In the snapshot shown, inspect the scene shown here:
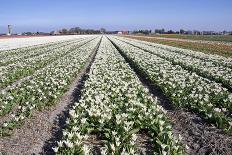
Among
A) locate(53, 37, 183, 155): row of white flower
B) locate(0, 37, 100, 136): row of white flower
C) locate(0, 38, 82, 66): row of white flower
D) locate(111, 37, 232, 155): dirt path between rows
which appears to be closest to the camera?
locate(53, 37, 183, 155): row of white flower

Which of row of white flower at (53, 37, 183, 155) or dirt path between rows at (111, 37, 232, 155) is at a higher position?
row of white flower at (53, 37, 183, 155)

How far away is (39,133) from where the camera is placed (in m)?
9.20

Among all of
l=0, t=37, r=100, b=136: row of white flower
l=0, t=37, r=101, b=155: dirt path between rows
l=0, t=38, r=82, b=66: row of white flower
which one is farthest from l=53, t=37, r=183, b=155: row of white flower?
l=0, t=38, r=82, b=66: row of white flower

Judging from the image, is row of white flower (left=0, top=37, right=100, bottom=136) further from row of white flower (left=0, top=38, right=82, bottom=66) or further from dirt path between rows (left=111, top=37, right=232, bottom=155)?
row of white flower (left=0, top=38, right=82, bottom=66)

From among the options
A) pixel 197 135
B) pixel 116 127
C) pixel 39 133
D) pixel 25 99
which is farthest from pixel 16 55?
pixel 197 135

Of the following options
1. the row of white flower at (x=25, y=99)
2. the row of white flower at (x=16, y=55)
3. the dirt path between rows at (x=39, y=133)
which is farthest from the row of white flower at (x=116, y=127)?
the row of white flower at (x=16, y=55)

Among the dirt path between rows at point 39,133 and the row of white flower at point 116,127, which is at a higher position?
the row of white flower at point 116,127

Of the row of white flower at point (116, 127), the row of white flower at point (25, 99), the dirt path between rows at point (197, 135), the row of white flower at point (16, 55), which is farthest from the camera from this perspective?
the row of white flower at point (16, 55)

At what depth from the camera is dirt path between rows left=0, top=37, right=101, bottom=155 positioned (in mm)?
8062

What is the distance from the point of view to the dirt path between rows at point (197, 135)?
313 inches

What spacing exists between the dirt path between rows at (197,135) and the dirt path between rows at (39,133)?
288 cm

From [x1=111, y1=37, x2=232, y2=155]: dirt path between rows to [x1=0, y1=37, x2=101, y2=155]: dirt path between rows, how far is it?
9.45 feet

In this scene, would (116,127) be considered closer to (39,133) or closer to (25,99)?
(39,133)

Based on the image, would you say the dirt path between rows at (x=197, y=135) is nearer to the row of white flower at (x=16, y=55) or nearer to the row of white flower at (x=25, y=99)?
the row of white flower at (x=25, y=99)
